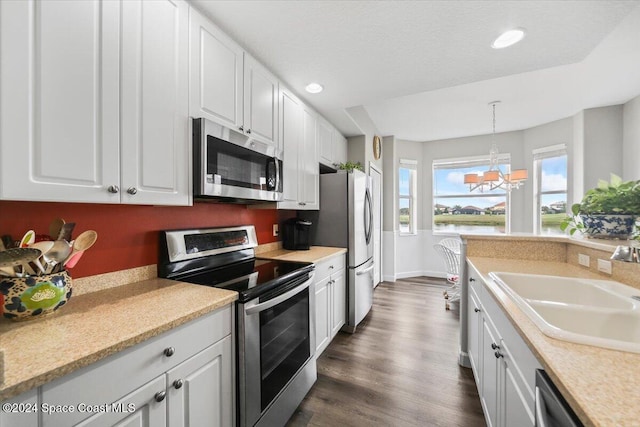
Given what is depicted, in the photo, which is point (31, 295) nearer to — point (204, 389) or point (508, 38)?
point (204, 389)

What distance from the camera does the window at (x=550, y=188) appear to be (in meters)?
4.16

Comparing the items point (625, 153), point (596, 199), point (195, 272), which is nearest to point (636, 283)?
point (596, 199)

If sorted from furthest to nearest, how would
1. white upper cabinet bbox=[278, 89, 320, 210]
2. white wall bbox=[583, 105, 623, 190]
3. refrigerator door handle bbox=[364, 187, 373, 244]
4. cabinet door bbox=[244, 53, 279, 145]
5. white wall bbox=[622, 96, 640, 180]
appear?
white wall bbox=[583, 105, 623, 190] < white wall bbox=[622, 96, 640, 180] < refrigerator door handle bbox=[364, 187, 373, 244] < white upper cabinet bbox=[278, 89, 320, 210] < cabinet door bbox=[244, 53, 279, 145]

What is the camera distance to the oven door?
1229 mm

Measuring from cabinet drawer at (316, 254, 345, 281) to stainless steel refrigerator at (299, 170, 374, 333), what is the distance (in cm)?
17

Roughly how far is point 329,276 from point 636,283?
1.87 m

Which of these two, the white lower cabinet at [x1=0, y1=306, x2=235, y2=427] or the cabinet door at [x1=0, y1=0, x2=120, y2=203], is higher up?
the cabinet door at [x1=0, y1=0, x2=120, y2=203]

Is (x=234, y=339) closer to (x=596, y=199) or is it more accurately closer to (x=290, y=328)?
(x=290, y=328)

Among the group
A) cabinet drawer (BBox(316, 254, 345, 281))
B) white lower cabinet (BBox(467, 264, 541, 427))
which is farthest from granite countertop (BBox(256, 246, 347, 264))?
white lower cabinet (BBox(467, 264, 541, 427))

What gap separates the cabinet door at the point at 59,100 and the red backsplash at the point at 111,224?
0.99 ft

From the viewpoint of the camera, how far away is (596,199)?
1.67 m

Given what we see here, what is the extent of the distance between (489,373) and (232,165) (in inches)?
74.4

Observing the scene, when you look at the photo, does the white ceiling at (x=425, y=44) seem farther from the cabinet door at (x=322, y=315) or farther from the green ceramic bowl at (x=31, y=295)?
the cabinet door at (x=322, y=315)

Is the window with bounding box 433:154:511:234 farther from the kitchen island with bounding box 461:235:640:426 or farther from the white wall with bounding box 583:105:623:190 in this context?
the kitchen island with bounding box 461:235:640:426
